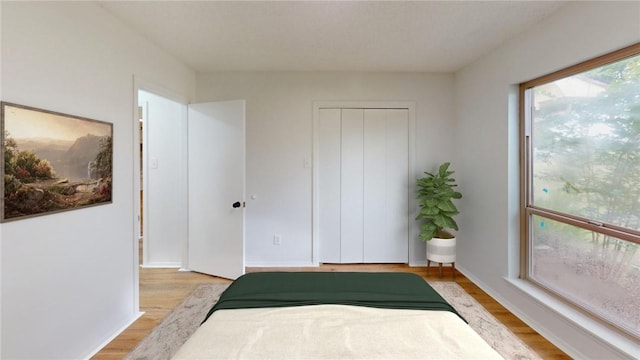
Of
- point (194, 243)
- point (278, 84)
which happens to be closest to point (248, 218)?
point (194, 243)

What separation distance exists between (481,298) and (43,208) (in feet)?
11.8

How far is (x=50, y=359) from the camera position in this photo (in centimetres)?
175

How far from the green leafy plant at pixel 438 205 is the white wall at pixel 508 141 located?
274 millimetres

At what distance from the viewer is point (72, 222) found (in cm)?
191

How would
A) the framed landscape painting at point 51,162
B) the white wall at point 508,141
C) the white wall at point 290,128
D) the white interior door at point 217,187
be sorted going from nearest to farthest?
1. the framed landscape painting at point 51,162
2. the white wall at point 508,141
3. the white interior door at point 217,187
4. the white wall at point 290,128

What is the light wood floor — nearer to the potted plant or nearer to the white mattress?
the potted plant

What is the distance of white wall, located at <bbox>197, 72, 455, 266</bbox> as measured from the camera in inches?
146

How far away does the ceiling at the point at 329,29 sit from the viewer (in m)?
2.15

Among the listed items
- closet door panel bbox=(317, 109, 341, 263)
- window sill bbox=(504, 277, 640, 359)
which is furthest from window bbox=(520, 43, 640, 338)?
closet door panel bbox=(317, 109, 341, 263)

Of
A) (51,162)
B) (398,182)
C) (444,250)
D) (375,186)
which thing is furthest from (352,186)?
(51,162)

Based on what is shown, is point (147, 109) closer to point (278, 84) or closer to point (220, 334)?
point (278, 84)

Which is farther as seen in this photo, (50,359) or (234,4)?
(234,4)

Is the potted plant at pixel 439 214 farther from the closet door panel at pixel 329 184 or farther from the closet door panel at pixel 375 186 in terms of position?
the closet door panel at pixel 329 184

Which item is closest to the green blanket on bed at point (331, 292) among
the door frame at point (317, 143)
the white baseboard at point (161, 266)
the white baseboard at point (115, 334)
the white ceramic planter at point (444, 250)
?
the white baseboard at point (115, 334)
